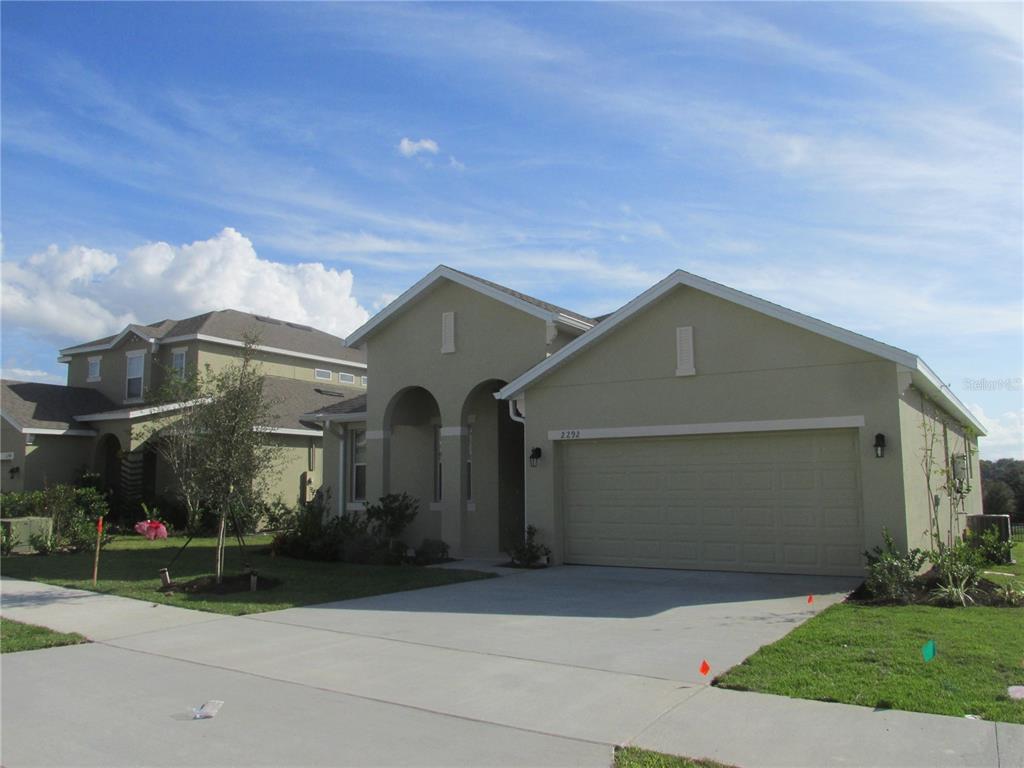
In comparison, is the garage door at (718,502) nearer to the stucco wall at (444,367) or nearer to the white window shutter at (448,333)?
the stucco wall at (444,367)

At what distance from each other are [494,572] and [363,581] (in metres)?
2.39

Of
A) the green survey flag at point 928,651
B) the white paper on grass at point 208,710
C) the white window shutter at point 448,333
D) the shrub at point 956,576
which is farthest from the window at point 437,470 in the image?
the green survey flag at point 928,651

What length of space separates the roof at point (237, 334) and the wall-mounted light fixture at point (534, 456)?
1109 cm

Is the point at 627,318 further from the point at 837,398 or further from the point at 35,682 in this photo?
the point at 35,682

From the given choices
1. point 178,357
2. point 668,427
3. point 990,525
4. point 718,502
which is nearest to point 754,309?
point 668,427

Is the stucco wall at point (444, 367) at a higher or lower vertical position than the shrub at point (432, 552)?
higher

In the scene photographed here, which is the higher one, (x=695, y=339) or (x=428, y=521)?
(x=695, y=339)

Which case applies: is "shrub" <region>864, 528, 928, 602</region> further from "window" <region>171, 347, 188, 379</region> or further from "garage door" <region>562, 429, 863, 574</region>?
"window" <region>171, 347, 188, 379</region>

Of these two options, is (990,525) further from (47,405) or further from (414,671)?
(47,405)

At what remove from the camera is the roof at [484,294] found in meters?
16.8

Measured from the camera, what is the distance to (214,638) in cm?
929

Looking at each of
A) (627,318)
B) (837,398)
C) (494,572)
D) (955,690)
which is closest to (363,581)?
(494,572)

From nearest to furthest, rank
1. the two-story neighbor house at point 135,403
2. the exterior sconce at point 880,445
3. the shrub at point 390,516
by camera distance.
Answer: the exterior sconce at point 880,445
the shrub at point 390,516
the two-story neighbor house at point 135,403

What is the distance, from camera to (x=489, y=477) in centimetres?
1791
